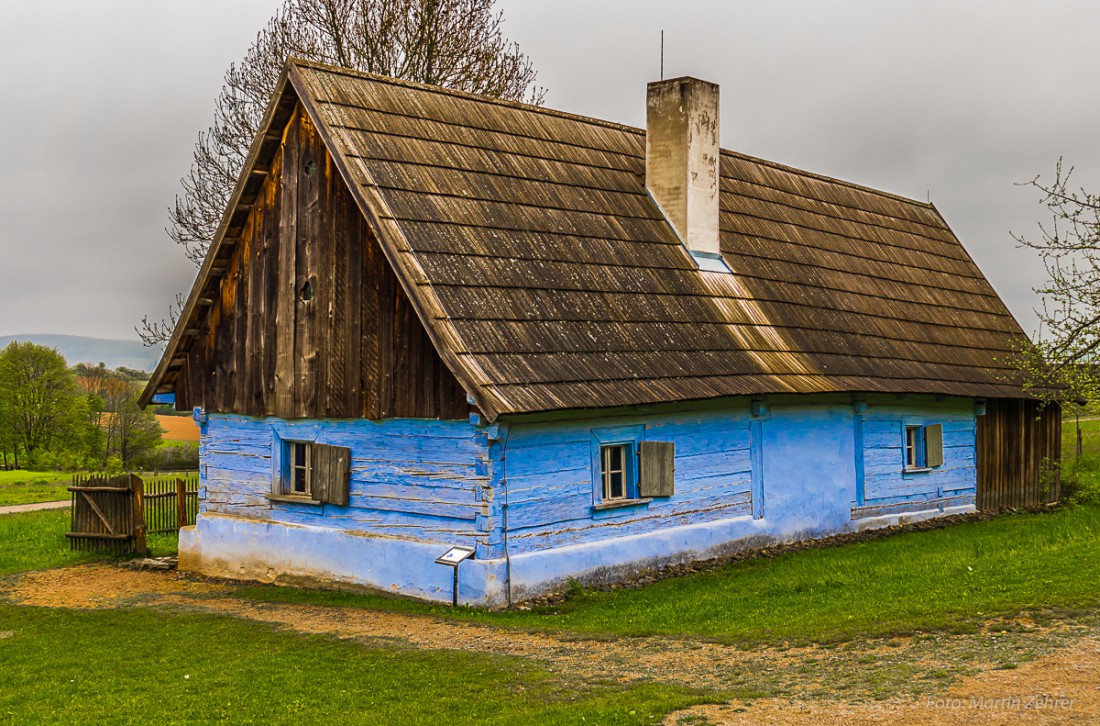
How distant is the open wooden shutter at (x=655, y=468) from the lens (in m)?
13.7

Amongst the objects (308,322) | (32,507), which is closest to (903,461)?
(308,322)

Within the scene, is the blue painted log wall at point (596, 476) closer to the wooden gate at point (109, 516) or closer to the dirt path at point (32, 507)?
the wooden gate at point (109, 516)

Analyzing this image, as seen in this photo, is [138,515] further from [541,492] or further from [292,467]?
→ [541,492]

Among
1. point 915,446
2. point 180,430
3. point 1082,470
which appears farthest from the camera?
point 180,430

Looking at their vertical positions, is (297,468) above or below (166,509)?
above

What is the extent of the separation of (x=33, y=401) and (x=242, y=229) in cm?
4101

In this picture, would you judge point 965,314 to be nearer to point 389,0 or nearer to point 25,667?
point 389,0

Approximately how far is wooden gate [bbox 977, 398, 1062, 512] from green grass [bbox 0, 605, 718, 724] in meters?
13.5

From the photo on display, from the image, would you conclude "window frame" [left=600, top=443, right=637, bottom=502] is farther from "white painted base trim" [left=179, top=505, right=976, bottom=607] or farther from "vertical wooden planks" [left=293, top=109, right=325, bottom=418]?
"vertical wooden planks" [left=293, top=109, right=325, bottom=418]

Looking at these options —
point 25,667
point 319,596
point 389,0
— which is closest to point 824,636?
point 319,596

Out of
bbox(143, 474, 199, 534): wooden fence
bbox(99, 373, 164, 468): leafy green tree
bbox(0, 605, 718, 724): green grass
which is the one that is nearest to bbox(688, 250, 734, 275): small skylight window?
bbox(0, 605, 718, 724): green grass

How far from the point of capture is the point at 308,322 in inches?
556

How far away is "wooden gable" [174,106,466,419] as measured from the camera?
1297cm

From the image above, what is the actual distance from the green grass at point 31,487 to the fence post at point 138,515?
45.2 feet
